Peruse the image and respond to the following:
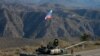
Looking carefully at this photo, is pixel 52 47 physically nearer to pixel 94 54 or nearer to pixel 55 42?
pixel 55 42

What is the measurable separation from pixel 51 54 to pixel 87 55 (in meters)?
11.2

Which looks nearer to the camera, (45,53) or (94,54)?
(45,53)

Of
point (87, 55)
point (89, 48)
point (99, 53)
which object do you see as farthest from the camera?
point (89, 48)

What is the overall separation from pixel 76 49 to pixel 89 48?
2521 mm

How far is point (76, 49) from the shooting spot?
3616 cm

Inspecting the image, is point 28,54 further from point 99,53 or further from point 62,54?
point 99,53

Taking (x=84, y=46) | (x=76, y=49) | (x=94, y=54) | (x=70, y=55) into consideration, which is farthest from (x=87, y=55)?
(x=70, y=55)

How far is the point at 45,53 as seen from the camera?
20.8 meters

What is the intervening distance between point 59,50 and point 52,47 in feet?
1.48

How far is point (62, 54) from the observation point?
21.3 m

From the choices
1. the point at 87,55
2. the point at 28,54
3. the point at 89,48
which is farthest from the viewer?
the point at 89,48

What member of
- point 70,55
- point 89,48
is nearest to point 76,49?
point 89,48

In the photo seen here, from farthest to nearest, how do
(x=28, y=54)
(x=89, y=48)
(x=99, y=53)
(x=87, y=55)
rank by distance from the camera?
(x=89, y=48) < (x=99, y=53) < (x=87, y=55) < (x=28, y=54)

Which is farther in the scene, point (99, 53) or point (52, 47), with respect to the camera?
point (99, 53)
